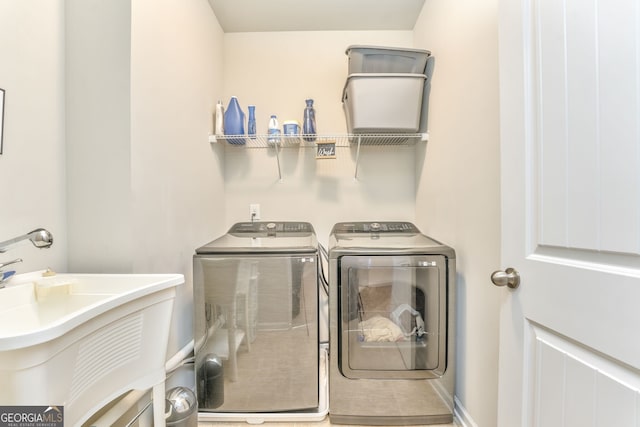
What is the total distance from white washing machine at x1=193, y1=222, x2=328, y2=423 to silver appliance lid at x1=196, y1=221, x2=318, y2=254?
1 cm

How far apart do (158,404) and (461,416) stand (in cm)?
143

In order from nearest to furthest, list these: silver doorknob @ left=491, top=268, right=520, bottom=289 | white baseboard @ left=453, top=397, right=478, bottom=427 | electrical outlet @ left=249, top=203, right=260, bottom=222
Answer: silver doorknob @ left=491, top=268, right=520, bottom=289 < white baseboard @ left=453, top=397, right=478, bottom=427 < electrical outlet @ left=249, top=203, right=260, bottom=222

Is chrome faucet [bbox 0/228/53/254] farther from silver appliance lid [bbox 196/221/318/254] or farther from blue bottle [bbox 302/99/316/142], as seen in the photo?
blue bottle [bbox 302/99/316/142]

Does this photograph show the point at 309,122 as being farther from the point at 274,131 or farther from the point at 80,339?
the point at 80,339

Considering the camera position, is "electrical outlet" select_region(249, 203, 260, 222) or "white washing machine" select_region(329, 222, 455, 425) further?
"electrical outlet" select_region(249, 203, 260, 222)

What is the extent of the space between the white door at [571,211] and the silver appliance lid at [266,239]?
Answer: 3.20ft

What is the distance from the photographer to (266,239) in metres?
1.92

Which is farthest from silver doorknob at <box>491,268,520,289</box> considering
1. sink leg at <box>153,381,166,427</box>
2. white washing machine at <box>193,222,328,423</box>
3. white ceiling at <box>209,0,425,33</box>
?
white ceiling at <box>209,0,425,33</box>

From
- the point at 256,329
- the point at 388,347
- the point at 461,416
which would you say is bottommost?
the point at 461,416

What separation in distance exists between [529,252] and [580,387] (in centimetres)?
34

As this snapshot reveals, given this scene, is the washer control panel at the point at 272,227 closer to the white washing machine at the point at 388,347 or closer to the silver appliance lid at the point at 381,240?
the silver appliance lid at the point at 381,240

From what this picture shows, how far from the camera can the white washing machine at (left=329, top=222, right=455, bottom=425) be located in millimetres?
1582

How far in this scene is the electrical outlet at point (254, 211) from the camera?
2.32 metres

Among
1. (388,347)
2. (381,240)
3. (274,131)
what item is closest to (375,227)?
(381,240)
